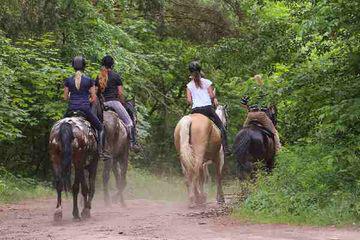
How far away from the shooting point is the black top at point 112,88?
14602 millimetres

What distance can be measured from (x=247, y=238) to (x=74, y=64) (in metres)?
5.26

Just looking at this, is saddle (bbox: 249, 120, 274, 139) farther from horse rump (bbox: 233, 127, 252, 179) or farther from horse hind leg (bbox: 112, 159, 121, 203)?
horse hind leg (bbox: 112, 159, 121, 203)

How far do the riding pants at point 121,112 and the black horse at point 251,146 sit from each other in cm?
256

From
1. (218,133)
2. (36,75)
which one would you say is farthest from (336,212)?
(36,75)

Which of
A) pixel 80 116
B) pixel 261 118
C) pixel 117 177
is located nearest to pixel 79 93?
pixel 80 116

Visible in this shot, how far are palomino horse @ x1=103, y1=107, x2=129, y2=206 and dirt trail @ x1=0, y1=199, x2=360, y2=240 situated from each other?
1.33m

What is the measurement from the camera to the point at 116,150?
48.8 ft

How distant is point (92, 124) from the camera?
40.5 ft

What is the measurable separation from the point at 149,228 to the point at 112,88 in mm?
5633

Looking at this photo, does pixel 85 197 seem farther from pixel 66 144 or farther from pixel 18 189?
pixel 18 189

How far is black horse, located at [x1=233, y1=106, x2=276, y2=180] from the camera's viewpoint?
14.1 meters

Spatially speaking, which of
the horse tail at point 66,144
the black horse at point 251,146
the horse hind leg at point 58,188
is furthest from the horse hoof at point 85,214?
the black horse at point 251,146

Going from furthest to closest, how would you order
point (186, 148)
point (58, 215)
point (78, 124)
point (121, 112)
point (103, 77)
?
point (121, 112)
point (103, 77)
point (186, 148)
point (78, 124)
point (58, 215)

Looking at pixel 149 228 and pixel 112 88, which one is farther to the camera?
pixel 112 88
